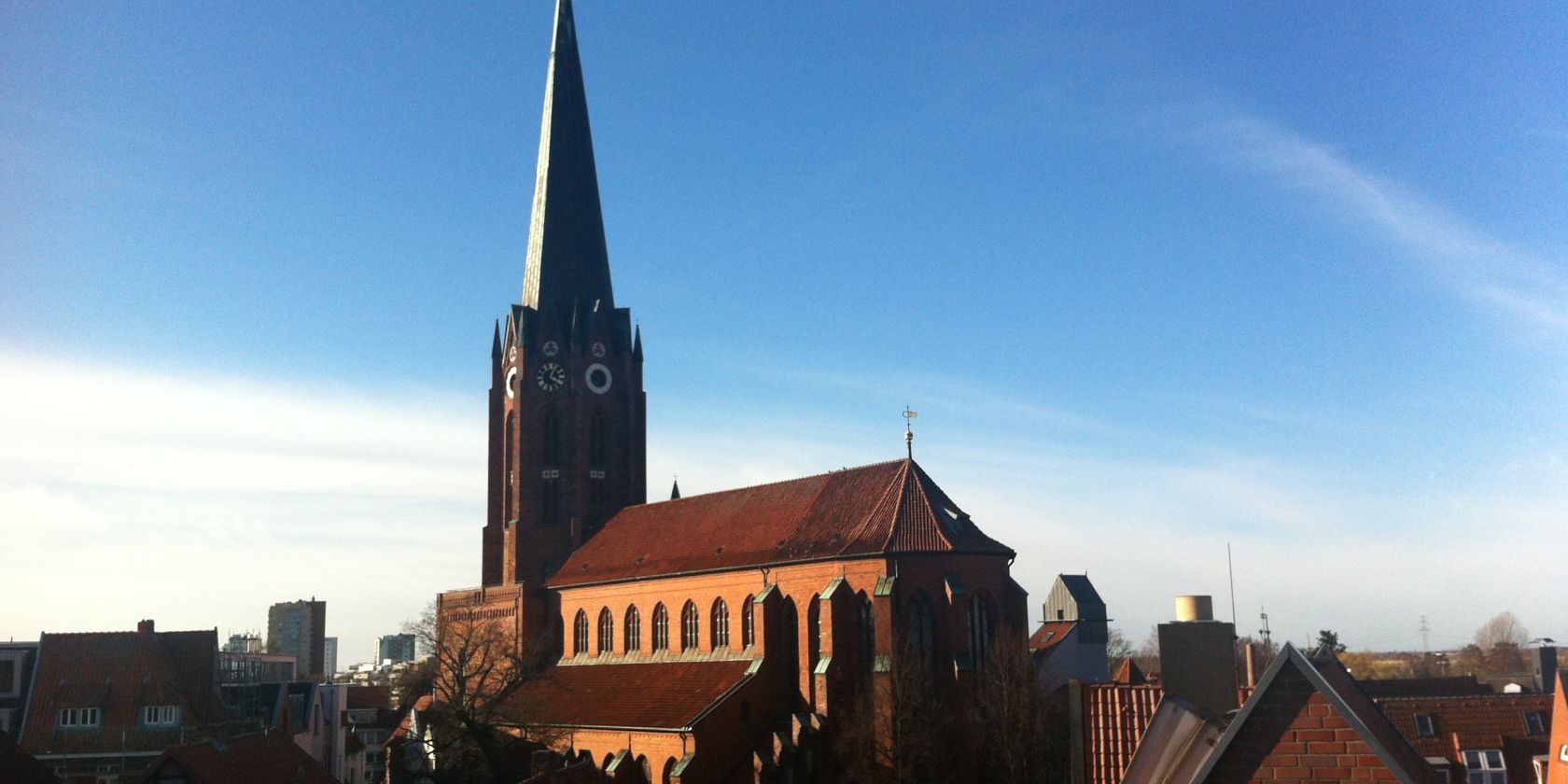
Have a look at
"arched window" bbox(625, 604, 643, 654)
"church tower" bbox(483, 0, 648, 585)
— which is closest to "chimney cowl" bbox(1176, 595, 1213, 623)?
"arched window" bbox(625, 604, 643, 654)

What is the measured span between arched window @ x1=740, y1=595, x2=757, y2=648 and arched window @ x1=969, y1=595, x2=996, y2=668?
32.8ft

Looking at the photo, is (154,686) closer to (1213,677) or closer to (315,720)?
(315,720)

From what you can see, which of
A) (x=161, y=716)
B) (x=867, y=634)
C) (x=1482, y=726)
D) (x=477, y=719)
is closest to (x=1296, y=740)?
(x=867, y=634)

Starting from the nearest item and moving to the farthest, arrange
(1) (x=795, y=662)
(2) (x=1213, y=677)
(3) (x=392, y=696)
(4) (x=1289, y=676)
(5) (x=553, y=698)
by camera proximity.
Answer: (4) (x=1289, y=676) → (2) (x=1213, y=677) → (1) (x=795, y=662) → (5) (x=553, y=698) → (3) (x=392, y=696)

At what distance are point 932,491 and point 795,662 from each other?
30.0 ft

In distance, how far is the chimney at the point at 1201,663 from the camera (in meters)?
11.8

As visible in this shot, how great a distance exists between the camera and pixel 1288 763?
7.58 meters

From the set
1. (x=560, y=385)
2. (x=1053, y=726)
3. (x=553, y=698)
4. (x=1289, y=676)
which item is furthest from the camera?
(x=560, y=385)

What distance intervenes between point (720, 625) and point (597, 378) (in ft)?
64.3

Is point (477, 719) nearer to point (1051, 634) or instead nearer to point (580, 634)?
point (580, 634)

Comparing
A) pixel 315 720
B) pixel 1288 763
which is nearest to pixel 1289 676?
pixel 1288 763

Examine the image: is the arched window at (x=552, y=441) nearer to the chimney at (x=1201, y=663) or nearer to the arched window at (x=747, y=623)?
the arched window at (x=747, y=623)

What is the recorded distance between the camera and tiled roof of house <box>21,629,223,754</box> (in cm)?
4956

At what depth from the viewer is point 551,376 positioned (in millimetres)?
73812
